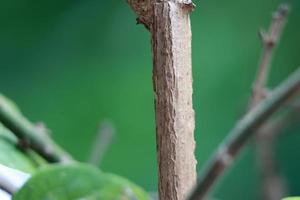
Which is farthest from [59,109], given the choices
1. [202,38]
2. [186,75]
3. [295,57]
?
[186,75]

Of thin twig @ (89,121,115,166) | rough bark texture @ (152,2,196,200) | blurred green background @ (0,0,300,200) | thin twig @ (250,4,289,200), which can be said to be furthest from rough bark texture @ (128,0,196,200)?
blurred green background @ (0,0,300,200)

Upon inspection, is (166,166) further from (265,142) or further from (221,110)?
(221,110)

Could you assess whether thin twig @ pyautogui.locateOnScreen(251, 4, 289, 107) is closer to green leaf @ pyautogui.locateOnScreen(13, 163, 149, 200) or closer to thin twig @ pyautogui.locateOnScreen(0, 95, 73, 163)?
thin twig @ pyautogui.locateOnScreen(0, 95, 73, 163)

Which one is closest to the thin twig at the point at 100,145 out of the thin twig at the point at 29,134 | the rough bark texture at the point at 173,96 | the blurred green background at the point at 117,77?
the thin twig at the point at 29,134

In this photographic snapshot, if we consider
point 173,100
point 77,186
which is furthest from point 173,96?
point 77,186

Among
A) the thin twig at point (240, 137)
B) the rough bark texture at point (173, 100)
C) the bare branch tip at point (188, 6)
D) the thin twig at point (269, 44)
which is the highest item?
the thin twig at point (269, 44)

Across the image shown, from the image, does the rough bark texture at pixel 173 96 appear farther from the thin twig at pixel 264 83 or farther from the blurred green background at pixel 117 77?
the blurred green background at pixel 117 77
